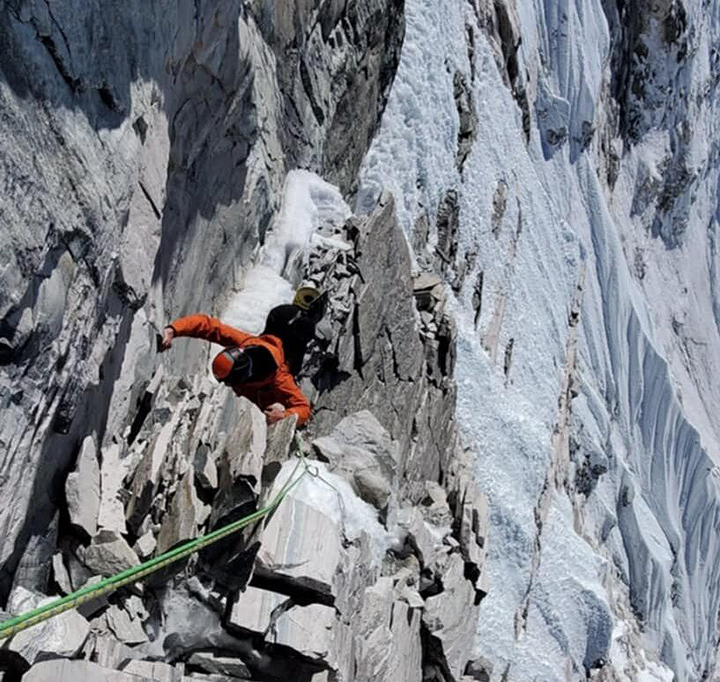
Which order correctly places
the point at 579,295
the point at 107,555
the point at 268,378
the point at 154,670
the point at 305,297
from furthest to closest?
1. the point at 579,295
2. the point at 305,297
3. the point at 268,378
4. the point at 107,555
5. the point at 154,670

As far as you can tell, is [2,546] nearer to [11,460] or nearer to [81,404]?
[11,460]

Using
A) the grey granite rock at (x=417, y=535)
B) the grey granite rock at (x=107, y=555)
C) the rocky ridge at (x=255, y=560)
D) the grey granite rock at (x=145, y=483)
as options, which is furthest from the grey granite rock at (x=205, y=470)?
the grey granite rock at (x=417, y=535)

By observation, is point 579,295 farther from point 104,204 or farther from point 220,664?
point 104,204

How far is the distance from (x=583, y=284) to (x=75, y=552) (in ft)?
58.5

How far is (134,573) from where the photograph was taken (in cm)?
401

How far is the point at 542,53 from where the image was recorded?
19859mm

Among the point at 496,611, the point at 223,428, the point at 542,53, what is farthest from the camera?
the point at 542,53

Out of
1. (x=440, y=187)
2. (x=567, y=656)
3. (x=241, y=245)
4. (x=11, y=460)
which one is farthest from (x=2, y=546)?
(x=567, y=656)

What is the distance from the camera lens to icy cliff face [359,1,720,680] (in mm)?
13523

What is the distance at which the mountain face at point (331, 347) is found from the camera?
4.31m

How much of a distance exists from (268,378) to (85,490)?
2099 mm

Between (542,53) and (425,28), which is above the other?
(542,53)

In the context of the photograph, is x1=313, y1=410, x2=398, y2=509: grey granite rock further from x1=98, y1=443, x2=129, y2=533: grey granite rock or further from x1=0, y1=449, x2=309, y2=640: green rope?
x1=98, y1=443, x2=129, y2=533: grey granite rock

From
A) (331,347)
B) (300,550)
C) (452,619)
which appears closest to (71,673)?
(300,550)
